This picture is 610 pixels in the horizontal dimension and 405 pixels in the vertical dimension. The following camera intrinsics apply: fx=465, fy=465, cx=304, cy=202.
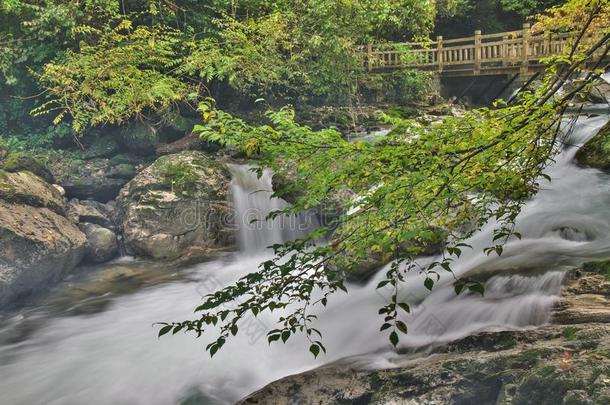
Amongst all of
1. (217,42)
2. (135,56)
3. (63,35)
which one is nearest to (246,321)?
(135,56)

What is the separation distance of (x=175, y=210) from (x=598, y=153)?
736 centimetres

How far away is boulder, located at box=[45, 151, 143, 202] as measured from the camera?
10.7m

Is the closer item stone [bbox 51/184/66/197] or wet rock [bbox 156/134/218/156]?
stone [bbox 51/184/66/197]

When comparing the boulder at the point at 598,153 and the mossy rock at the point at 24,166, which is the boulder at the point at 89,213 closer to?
the mossy rock at the point at 24,166

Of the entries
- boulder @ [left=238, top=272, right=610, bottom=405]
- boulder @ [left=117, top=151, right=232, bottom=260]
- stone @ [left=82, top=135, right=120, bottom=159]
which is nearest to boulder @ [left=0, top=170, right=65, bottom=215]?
boulder @ [left=117, top=151, right=232, bottom=260]

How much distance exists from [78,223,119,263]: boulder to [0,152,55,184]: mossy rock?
154 centimetres

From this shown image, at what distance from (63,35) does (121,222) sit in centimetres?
516

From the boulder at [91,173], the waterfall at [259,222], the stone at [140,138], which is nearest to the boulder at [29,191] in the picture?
the boulder at [91,173]

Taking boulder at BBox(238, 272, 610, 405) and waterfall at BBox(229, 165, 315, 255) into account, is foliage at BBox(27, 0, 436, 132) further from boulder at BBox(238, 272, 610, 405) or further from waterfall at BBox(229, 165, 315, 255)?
boulder at BBox(238, 272, 610, 405)

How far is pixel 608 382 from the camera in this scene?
2168mm

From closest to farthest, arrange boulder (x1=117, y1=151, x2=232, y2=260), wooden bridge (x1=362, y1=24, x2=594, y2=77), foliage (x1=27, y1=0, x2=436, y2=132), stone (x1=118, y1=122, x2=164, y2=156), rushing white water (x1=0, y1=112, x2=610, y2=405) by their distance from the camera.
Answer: rushing white water (x1=0, y1=112, x2=610, y2=405), boulder (x1=117, y1=151, x2=232, y2=260), foliage (x1=27, y1=0, x2=436, y2=132), stone (x1=118, y1=122, x2=164, y2=156), wooden bridge (x1=362, y1=24, x2=594, y2=77)

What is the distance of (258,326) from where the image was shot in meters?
5.64

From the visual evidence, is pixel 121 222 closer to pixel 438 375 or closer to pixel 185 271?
pixel 185 271

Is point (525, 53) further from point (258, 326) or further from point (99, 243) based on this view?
point (99, 243)
